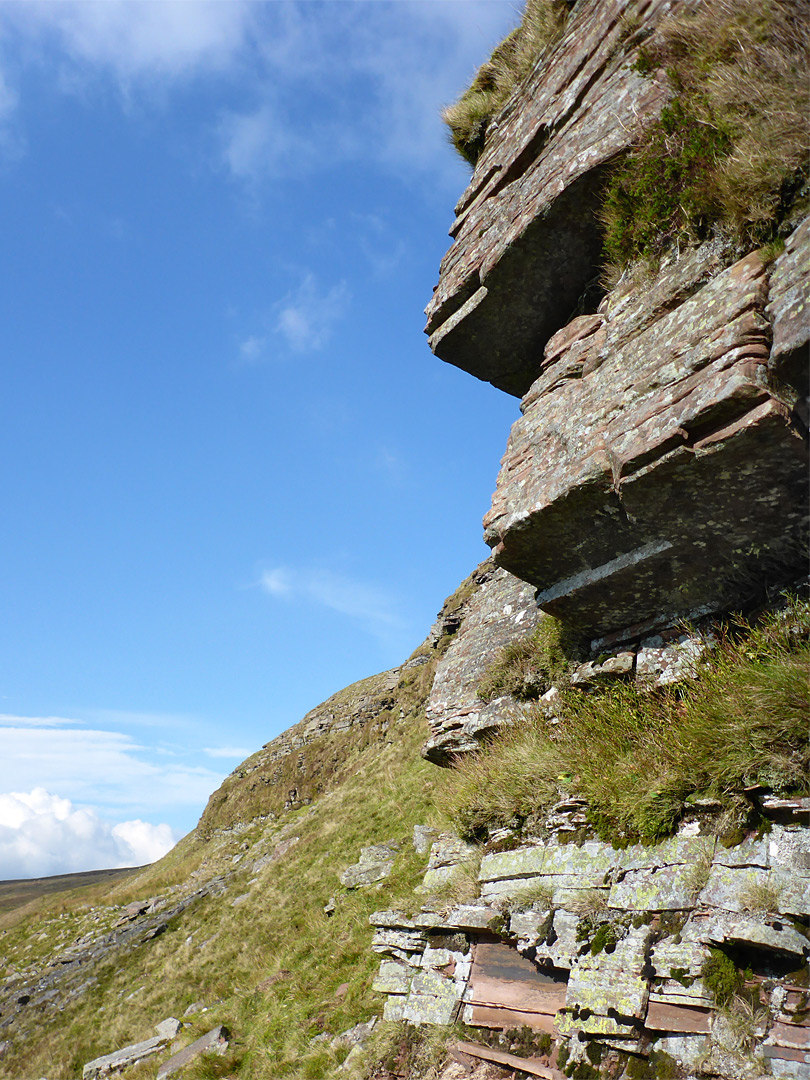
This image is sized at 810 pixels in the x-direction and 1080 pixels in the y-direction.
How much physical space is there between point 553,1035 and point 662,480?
217 inches

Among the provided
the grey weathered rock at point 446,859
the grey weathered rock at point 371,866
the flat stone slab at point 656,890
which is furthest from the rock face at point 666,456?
the grey weathered rock at point 371,866

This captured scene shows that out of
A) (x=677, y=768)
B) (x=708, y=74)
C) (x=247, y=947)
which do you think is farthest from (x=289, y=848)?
(x=708, y=74)

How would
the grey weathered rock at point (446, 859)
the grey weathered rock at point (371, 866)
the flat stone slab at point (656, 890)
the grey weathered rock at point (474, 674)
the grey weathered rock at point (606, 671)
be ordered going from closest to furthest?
1. the flat stone slab at point (656, 890)
2. the grey weathered rock at point (606, 671)
3. the grey weathered rock at point (446, 859)
4. the grey weathered rock at point (474, 674)
5. the grey weathered rock at point (371, 866)

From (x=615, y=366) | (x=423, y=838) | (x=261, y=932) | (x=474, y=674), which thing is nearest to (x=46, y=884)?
(x=261, y=932)

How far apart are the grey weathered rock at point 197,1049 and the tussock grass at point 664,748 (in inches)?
274

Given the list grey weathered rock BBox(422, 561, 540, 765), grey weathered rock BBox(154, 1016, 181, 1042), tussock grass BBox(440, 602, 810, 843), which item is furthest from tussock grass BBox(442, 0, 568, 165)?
grey weathered rock BBox(154, 1016, 181, 1042)

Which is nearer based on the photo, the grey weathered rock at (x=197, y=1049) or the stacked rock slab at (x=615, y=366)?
the stacked rock slab at (x=615, y=366)

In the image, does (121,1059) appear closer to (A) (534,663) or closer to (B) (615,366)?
(A) (534,663)

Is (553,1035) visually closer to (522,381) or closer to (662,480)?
(662,480)

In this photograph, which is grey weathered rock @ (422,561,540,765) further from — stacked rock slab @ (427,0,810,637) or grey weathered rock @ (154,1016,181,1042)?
grey weathered rock @ (154,1016,181,1042)

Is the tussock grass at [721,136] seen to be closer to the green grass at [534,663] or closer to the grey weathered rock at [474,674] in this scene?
the green grass at [534,663]

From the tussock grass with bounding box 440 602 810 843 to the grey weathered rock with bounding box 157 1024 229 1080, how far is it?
6965mm

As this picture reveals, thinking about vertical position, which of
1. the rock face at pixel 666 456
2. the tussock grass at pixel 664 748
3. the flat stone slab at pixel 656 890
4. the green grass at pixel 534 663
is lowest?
the flat stone slab at pixel 656 890

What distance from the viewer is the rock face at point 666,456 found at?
227 inches
